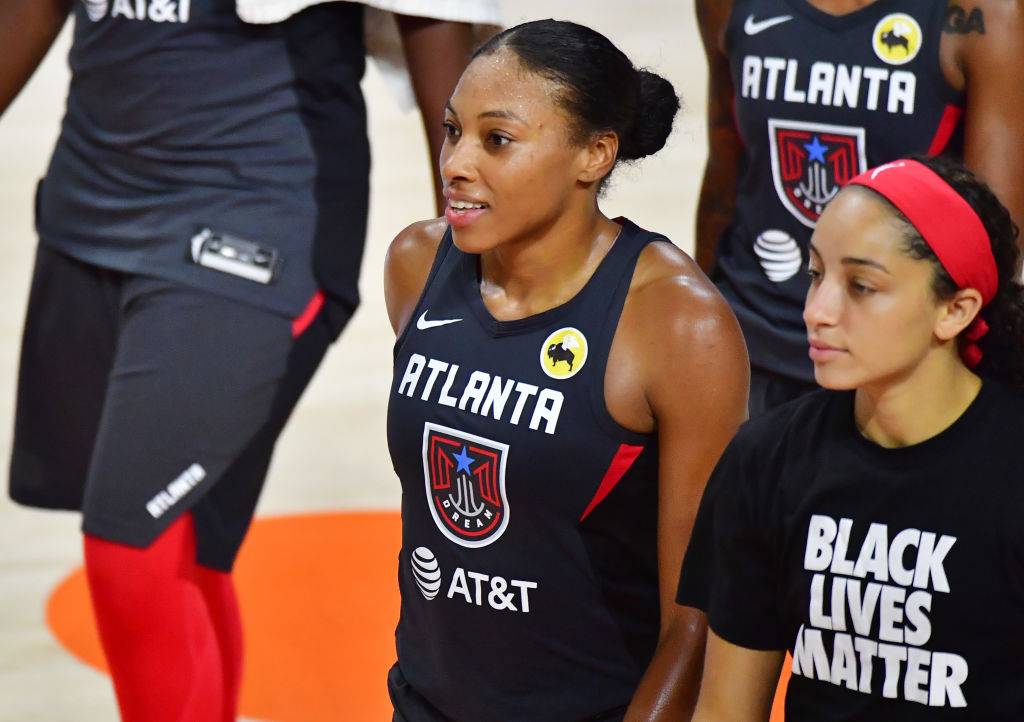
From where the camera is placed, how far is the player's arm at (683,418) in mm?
2549

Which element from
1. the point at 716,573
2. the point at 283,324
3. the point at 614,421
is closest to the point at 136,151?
the point at 283,324

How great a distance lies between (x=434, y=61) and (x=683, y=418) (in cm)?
114

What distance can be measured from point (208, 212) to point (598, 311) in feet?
3.52

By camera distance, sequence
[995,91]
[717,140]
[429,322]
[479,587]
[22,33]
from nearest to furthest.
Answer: [479,587] < [429,322] < [995,91] < [22,33] < [717,140]

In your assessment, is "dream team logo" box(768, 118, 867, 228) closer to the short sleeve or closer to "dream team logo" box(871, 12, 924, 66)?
"dream team logo" box(871, 12, 924, 66)

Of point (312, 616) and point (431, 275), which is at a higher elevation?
point (431, 275)

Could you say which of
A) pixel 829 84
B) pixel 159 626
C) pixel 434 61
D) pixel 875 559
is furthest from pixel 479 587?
pixel 829 84

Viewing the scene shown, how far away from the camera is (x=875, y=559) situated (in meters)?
2.24

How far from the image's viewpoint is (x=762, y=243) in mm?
3596

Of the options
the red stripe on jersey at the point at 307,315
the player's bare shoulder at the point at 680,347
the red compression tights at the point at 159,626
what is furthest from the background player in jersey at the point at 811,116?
the red compression tights at the point at 159,626

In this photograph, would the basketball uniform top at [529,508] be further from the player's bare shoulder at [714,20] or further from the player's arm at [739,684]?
the player's bare shoulder at [714,20]

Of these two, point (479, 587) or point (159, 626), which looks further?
point (159, 626)

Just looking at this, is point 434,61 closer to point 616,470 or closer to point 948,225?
point 616,470

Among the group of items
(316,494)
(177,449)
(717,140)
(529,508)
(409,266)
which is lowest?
(316,494)
